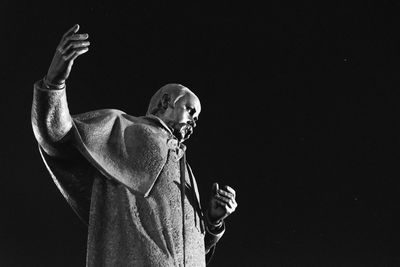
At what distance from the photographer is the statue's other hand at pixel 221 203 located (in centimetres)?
304

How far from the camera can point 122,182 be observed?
9.27ft

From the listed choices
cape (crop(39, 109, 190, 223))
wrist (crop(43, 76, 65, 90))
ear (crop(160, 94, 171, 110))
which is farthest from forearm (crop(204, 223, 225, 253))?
wrist (crop(43, 76, 65, 90))

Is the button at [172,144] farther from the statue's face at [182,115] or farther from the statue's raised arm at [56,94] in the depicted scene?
the statue's raised arm at [56,94]

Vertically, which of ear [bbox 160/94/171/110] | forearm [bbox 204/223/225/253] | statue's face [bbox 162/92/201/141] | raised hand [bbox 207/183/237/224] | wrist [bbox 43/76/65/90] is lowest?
forearm [bbox 204/223/225/253]

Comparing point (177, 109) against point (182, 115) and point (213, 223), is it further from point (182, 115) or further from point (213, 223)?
point (213, 223)

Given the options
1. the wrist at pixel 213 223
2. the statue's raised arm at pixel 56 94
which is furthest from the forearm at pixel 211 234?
the statue's raised arm at pixel 56 94

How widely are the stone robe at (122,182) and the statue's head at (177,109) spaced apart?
0.24 ft

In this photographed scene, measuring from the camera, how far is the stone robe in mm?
2715

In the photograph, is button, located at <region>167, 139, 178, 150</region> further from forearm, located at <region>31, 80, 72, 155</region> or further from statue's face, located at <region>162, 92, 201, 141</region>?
forearm, located at <region>31, 80, 72, 155</region>

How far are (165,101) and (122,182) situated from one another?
47cm

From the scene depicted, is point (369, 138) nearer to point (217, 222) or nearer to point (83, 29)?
point (83, 29)

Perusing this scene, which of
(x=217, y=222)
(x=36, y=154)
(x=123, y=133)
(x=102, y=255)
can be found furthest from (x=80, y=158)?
(x=36, y=154)

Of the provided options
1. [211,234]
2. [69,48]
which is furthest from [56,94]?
[211,234]

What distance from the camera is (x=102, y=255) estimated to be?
9.02 ft
